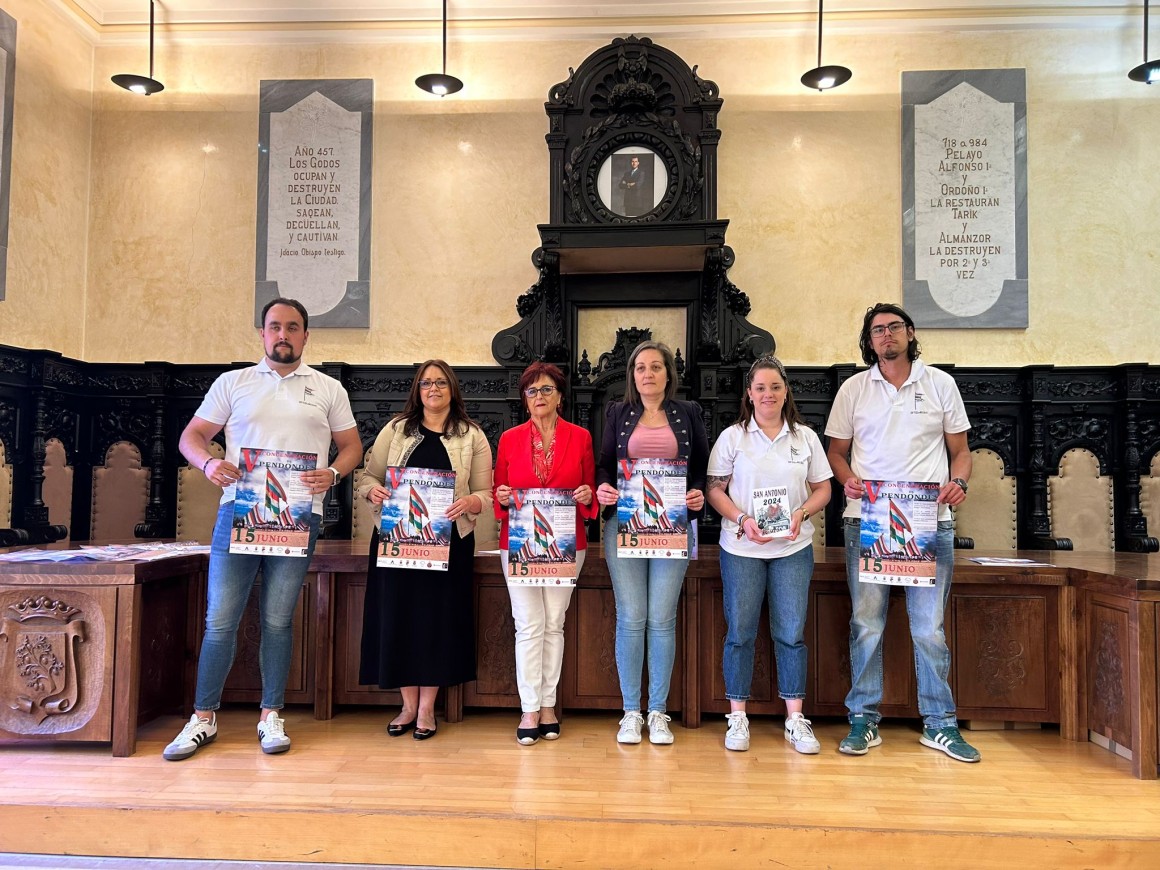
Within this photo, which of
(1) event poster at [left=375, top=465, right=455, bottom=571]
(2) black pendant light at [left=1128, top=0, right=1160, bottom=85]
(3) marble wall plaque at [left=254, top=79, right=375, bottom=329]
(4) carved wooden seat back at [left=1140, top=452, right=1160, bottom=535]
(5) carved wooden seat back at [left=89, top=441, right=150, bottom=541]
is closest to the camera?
(1) event poster at [left=375, top=465, right=455, bottom=571]

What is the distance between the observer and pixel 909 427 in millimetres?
2705

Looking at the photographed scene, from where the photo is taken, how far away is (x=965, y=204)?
4.74m

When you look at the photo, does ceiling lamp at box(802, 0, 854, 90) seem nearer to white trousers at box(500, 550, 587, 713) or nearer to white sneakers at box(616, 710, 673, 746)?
white trousers at box(500, 550, 587, 713)

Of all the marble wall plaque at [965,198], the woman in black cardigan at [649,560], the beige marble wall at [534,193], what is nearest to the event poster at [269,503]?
the woman in black cardigan at [649,560]

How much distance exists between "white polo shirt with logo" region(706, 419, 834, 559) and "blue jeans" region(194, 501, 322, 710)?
156 centimetres

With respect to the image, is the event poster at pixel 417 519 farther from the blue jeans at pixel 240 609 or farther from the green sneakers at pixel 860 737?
the green sneakers at pixel 860 737

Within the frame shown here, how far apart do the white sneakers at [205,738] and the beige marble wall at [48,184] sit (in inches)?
120

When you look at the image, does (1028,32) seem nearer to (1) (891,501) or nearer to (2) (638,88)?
(2) (638,88)

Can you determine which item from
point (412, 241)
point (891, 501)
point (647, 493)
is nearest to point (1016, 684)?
point (891, 501)

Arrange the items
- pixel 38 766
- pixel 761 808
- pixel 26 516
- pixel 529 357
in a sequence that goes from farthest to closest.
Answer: pixel 529 357
pixel 26 516
pixel 38 766
pixel 761 808

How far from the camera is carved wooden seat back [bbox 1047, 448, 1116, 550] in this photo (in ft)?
14.7

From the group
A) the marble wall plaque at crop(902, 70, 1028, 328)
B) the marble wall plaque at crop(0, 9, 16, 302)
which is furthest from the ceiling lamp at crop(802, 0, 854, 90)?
the marble wall plaque at crop(0, 9, 16, 302)

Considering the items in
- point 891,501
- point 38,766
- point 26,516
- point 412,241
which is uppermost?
point 412,241

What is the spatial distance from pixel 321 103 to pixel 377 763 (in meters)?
4.31
